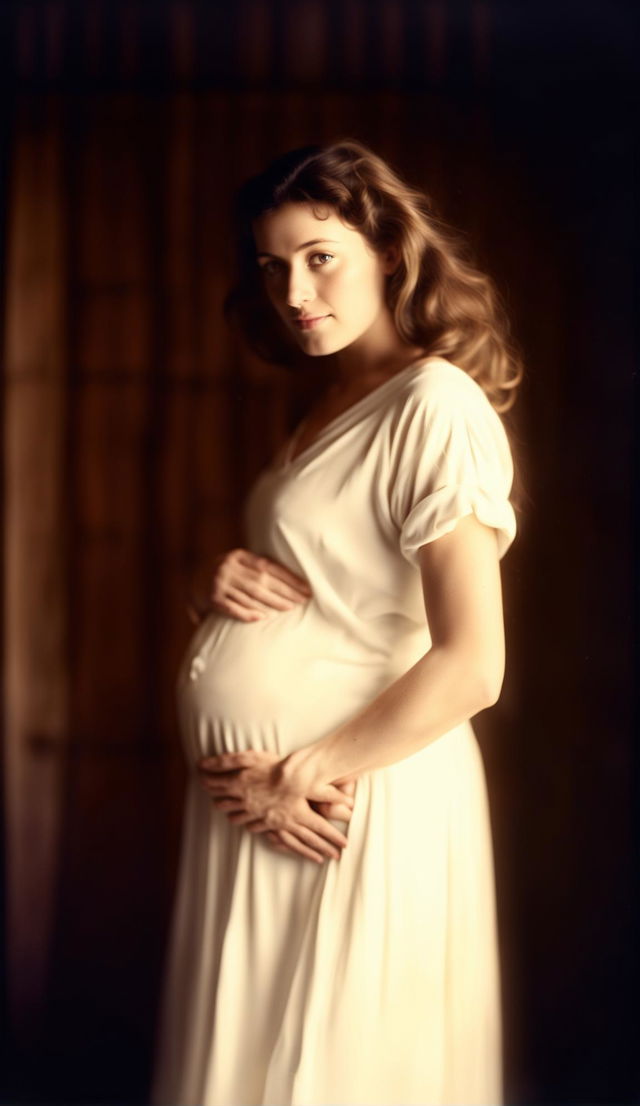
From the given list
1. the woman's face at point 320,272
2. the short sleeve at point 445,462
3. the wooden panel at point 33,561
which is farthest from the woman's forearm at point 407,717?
the wooden panel at point 33,561

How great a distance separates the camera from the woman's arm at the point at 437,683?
0.86 metres

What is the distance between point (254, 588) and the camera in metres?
1.03

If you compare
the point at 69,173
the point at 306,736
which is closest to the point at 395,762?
the point at 306,736

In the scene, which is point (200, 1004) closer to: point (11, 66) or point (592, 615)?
point (592, 615)

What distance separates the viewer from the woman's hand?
3.17 ft

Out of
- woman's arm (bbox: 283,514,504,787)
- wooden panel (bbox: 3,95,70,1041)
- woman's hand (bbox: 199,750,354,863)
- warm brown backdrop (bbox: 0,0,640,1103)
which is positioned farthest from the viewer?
wooden panel (bbox: 3,95,70,1041)

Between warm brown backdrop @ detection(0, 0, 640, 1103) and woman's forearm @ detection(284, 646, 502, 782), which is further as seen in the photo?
warm brown backdrop @ detection(0, 0, 640, 1103)

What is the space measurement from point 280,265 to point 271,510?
25 centimetres

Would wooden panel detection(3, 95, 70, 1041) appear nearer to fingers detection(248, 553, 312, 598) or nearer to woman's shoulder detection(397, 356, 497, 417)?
fingers detection(248, 553, 312, 598)

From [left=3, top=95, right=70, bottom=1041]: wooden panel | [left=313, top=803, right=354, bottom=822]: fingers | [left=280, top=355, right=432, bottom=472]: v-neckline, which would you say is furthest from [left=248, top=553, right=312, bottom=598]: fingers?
[left=3, top=95, right=70, bottom=1041]: wooden panel

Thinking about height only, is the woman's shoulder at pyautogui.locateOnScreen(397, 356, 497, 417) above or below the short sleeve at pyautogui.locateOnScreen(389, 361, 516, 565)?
above

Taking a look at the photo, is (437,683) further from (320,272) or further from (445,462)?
(320,272)

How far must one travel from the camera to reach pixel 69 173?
1.64m

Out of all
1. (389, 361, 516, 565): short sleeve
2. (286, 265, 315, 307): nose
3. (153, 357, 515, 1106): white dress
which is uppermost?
(286, 265, 315, 307): nose
